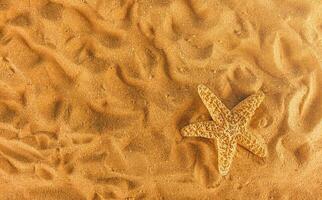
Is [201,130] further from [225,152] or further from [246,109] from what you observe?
[246,109]

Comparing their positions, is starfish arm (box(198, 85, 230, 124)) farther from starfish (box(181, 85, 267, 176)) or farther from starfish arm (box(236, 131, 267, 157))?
starfish arm (box(236, 131, 267, 157))

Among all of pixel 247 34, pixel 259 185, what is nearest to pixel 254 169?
pixel 259 185

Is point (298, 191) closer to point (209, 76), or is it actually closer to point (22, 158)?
point (209, 76)

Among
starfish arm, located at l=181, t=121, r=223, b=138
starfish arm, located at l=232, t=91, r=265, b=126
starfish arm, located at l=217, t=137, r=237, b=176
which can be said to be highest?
starfish arm, located at l=232, t=91, r=265, b=126

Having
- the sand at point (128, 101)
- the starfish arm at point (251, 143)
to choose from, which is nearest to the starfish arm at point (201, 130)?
the sand at point (128, 101)

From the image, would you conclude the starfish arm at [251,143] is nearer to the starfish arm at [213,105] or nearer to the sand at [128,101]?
the sand at [128,101]

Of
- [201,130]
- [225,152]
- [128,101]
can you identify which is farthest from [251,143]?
[128,101]

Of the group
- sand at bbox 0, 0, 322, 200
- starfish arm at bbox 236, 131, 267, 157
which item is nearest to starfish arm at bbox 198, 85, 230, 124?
sand at bbox 0, 0, 322, 200
